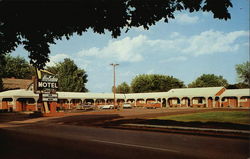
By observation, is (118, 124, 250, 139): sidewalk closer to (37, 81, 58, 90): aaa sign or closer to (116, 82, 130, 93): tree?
(37, 81, 58, 90): aaa sign

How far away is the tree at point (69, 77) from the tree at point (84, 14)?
74985 mm

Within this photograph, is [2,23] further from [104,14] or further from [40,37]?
[104,14]

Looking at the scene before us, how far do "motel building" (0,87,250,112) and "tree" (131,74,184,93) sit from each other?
56.2 ft

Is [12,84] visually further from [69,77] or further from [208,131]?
[208,131]

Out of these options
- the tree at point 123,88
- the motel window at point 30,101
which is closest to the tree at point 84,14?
the motel window at point 30,101

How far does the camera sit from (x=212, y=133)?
14.7m

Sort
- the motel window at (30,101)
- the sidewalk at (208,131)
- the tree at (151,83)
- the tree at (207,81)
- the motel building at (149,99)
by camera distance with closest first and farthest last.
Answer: the sidewalk at (208,131) → the motel building at (149,99) → the motel window at (30,101) → the tree at (151,83) → the tree at (207,81)

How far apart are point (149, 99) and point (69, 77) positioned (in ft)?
99.3

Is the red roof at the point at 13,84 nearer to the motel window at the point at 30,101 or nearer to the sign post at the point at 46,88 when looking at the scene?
the motel window at the point at 30,101

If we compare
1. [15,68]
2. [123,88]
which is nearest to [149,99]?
[123,88]

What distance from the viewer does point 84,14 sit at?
8.12 m

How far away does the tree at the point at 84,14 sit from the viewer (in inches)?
306

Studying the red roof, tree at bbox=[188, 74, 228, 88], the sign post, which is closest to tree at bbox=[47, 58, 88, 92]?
the red roof

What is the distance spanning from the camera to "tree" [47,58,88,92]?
8288cm
